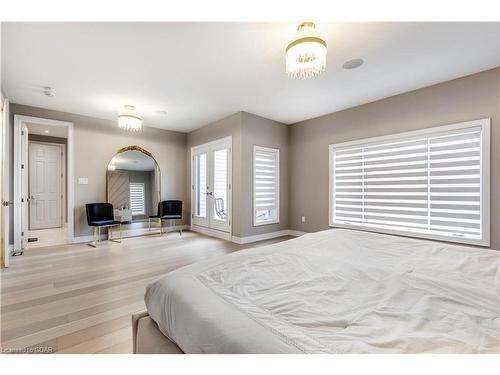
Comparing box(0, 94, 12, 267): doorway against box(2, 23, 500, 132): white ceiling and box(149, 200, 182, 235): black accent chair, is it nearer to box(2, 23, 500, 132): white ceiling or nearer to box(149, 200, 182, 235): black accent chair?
box(2, 23, 500, 132): white ceiling

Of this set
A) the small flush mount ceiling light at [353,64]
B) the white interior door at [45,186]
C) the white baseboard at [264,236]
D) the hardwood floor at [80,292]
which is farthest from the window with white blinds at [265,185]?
the white interior door at [45,186]

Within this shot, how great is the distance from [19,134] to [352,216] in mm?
5819

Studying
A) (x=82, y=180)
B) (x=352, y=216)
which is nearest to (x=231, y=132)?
(x=352, y=216)

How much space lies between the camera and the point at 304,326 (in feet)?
2.48

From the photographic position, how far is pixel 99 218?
4391mm

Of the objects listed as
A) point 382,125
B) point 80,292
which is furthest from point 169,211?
point 382,125

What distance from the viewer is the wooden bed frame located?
0.94m

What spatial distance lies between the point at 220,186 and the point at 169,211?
147 cm

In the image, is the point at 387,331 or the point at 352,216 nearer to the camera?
the point at 387,331

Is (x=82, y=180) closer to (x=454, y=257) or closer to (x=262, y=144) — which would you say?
(x=262, y=144)

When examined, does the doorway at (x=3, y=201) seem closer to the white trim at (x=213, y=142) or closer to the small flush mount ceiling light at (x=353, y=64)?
the white trim at (x=213, y=142)

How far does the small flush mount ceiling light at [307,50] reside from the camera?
1882mm

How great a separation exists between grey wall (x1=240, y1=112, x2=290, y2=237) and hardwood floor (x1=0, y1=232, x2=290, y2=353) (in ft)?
2.11

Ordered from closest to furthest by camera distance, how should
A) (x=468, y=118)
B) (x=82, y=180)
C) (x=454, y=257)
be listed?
1. (x=454, y=257)
2. (x=468, y=118)
3. (x=82, y=180)
